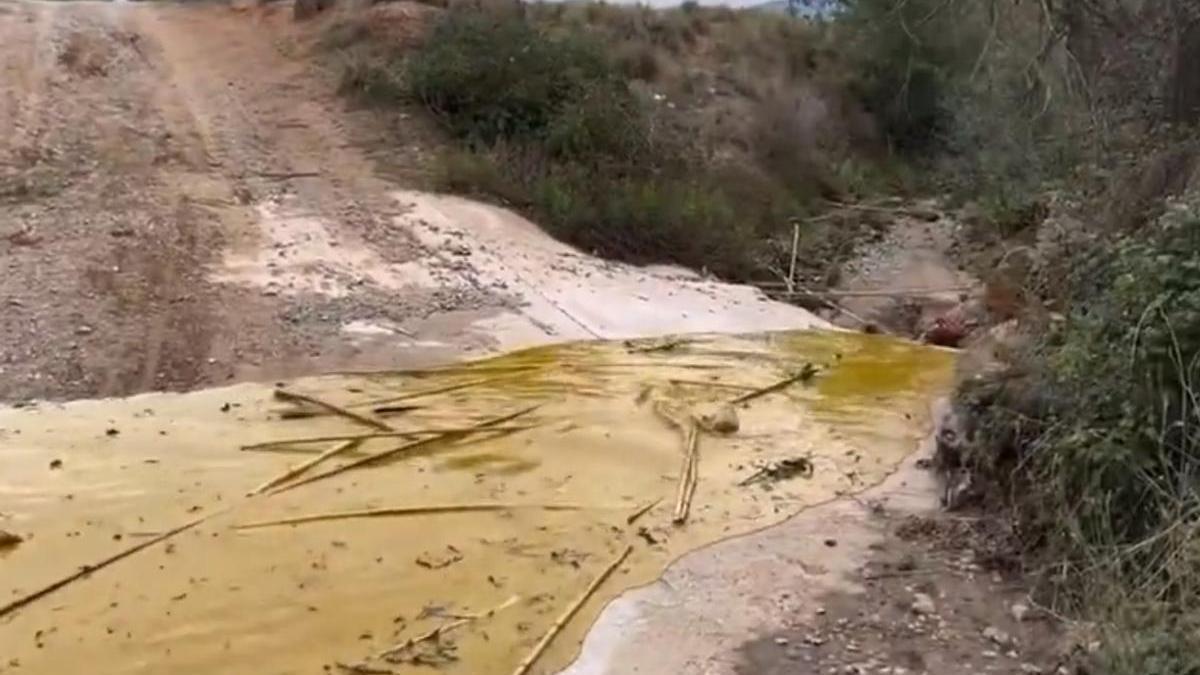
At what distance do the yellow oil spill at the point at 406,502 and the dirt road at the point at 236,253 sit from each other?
0.72 meters

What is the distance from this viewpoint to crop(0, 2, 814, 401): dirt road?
31.7 feet

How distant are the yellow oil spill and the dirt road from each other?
28.2 inches

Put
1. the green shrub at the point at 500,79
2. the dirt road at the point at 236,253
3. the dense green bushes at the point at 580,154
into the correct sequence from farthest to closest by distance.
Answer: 1. the green shrub at the point at 500,79
2. the dense green bushes at the point at 580,154
3. the dirt road at the point at 236,253

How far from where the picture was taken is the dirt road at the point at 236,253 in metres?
9.66

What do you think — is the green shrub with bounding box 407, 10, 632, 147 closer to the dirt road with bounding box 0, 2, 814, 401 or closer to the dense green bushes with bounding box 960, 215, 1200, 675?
the dirt road with bounding box 0, 2, 814, 401

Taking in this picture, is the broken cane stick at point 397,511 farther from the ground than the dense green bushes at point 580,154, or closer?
closer

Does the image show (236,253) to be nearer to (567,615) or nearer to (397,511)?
(397,511)

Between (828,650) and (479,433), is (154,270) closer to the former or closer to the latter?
(479,433)

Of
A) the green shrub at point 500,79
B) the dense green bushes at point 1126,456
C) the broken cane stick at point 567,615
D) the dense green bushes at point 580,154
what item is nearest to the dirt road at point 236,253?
the dense green bushes at point 580,154

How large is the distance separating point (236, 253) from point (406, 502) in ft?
16.7

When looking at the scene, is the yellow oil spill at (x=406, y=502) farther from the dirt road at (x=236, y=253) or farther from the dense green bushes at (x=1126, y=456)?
the dense green bushes at (x=1126, y=456)

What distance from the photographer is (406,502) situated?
690cm

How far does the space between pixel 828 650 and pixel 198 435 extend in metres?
4.00

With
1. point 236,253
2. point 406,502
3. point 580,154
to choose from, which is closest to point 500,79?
point 580,154
